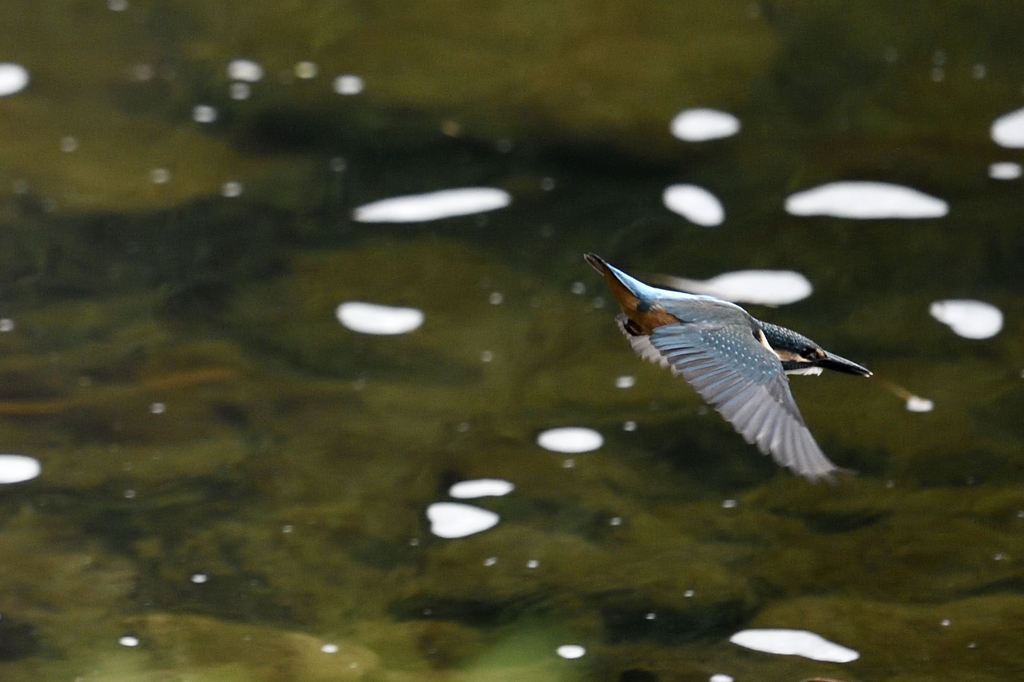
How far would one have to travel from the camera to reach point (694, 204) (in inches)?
132

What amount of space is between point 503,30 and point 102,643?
206 centimetres

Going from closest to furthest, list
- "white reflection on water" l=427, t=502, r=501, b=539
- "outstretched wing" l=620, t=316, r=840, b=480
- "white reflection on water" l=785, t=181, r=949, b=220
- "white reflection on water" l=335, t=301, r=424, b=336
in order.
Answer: "outstretched wing" l=620, t=316, r=840, b=480 < "white reflection on water" l=427, t=502, r=501, b=539 < "white reflection on water" l=335, t=301, r=424, b=336 < "white reflection on water" l=785, t=181, r=949, b=220

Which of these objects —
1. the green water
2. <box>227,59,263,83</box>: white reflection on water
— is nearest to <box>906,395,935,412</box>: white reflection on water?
the green water

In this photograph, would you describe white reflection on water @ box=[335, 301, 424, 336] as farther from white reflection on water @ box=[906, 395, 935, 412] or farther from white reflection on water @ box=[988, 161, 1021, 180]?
white reflection on water @ box=[988, 161, 1021, 180]

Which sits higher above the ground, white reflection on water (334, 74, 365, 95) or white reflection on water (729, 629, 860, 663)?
white reflection on water (334, 74, 365, 95)

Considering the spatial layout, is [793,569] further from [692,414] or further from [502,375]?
[502,375]

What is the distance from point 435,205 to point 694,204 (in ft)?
2.01

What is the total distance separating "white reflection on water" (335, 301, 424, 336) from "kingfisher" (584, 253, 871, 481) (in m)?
1.04

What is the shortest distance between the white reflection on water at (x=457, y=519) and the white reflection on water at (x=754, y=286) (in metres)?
0.72

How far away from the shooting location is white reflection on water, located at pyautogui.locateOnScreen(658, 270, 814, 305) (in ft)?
10.1

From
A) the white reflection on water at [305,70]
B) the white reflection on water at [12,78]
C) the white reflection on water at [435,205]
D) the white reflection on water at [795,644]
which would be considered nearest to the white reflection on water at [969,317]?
the white reflection on water at [795,644]

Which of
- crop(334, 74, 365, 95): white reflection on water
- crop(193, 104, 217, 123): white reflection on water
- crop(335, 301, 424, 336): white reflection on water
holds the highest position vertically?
crop(334, 74, 365, 95): white reflection on water

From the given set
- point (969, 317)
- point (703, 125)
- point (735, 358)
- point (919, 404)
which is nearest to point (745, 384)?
point (735, 358)

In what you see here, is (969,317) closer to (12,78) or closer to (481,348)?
(481,348)
